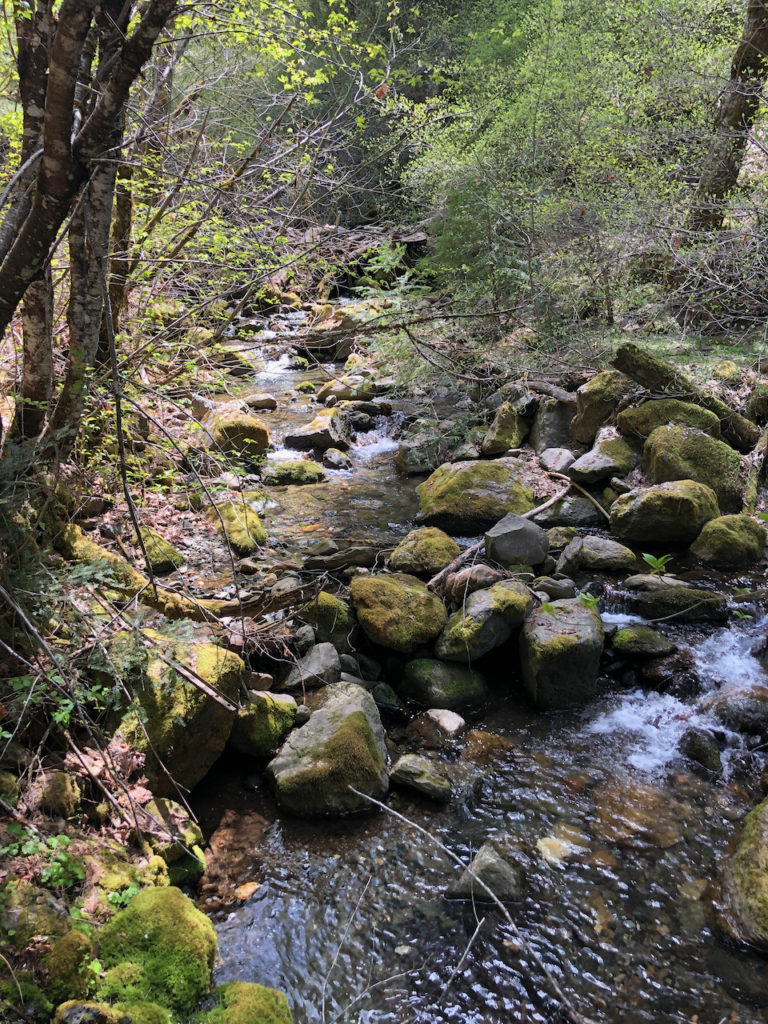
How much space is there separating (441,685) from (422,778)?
1.04 meters

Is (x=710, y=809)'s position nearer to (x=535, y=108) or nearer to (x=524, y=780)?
(x=524, y=780)

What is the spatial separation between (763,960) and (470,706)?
2525 mm

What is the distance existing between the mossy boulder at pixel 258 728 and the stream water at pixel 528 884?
0.65 ft

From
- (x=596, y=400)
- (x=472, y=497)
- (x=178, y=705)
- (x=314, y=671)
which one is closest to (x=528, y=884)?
(x=314, y=671)

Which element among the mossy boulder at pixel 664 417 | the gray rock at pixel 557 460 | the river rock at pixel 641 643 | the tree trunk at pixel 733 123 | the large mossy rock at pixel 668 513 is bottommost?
the river rock at pixel 641 643

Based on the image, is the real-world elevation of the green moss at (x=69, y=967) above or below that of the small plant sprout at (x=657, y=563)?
below

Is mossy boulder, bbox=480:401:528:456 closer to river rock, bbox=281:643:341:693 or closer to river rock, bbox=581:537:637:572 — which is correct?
river rock, bbox=581:537:637:572

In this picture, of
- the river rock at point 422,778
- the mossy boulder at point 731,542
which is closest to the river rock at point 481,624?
the river rock at point 422,778

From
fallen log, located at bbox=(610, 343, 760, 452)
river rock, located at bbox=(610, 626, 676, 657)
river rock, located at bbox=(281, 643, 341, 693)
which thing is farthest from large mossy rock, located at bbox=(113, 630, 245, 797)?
fallen log, located at bbox=(610, 343, 760, 452)

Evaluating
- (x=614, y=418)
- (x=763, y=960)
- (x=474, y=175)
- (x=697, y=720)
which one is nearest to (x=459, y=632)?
(x=697, y=720)

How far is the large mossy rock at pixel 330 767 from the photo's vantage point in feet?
13.8

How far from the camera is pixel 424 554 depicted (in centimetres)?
672

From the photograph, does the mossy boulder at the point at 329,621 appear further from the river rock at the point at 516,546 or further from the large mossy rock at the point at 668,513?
the large mossy rock at the point at 668,513

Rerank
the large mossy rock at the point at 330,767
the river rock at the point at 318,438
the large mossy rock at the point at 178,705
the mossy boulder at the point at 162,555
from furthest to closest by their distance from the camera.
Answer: the river rock at the point at 318,438 → the mossy boulder at the point at 162,555 → the large mossy rock at the point at 330,767 → the large mossy rock at the point at 178,705
